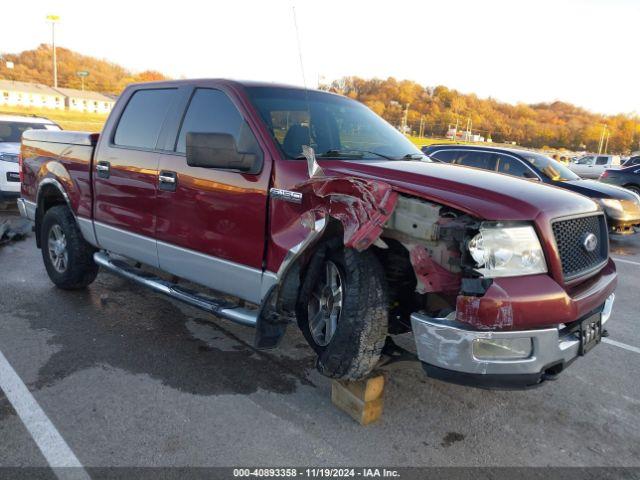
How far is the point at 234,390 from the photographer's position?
3.47m

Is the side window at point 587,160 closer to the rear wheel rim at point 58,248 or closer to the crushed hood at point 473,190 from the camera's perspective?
the crushed hood at point 473,190

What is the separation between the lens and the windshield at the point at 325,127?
3.64 metres

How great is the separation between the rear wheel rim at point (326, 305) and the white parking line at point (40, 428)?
1.45 meters

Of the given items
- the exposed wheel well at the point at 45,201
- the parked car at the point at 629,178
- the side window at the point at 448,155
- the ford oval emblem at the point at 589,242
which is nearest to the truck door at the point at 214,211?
the ford oval emblem at the point at 589,242

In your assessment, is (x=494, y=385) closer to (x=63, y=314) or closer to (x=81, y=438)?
(x=81, y=438)

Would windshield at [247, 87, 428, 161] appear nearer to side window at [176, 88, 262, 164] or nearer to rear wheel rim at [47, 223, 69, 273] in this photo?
side window at [176, 88, 262, 164]

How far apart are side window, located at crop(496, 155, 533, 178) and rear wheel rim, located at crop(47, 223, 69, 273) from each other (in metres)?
7.37

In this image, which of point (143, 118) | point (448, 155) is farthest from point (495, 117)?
point (143, 118)

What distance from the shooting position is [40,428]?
116 inches

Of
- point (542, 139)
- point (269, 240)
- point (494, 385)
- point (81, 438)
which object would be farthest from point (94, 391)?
point (542, 139)

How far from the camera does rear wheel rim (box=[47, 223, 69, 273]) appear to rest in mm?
5348

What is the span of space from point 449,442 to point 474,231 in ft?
4.06

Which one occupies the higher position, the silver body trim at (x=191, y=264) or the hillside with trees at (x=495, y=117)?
the hillside with trees at (x=495, y=117)

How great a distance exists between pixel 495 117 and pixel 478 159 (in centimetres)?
5773
